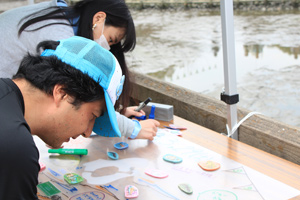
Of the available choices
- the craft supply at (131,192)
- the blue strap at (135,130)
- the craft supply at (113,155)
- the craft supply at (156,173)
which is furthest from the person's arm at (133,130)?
the craft supply at (131,192)

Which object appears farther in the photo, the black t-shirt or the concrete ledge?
the concrete ledge

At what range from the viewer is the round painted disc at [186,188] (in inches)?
42.8

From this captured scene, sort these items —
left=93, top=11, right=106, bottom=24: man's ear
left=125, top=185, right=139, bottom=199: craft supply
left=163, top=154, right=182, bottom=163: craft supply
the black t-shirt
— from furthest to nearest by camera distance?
left=93, top=11, right=106, bottom=24: man's ear, left=163, top=154, right=182, bottom=163: craft supply, left=125, top=185, right=139, bottom=199: craft supply, the black t-shirt

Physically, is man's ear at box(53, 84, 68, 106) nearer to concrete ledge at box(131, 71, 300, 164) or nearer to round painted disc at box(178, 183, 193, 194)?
round painted disc at box(178, 183, 193, 194)

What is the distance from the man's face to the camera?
95cm

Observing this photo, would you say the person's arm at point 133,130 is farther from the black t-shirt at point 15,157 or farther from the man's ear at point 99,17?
the black t-shirt at point 15,157

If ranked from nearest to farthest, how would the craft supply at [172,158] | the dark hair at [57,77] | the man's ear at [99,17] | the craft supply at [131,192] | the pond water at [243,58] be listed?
the dark hair at [57,77]
the craft supply at [131,192]
the craft supply at [172,158]
the man's ear at [99,17]
the pond water at [243,58]

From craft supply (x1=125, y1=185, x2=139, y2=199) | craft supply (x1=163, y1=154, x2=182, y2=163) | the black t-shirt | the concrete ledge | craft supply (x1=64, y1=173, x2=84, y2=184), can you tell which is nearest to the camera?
the black t-shirt

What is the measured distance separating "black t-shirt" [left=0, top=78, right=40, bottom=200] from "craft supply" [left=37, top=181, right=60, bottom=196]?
33 cm

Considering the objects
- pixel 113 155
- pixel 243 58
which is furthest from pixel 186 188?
pixel 243 58

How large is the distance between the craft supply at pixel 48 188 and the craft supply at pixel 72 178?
0.05 metres

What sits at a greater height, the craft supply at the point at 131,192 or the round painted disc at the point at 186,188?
the craft supply at the point at 131,192

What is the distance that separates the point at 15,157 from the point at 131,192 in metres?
0.46

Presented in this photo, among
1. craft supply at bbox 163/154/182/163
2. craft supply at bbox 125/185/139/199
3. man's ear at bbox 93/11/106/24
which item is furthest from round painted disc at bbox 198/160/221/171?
man's ear at bbox 93/11/106/24
